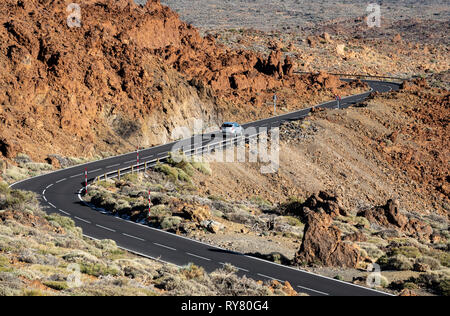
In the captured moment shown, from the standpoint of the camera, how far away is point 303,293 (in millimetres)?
16984

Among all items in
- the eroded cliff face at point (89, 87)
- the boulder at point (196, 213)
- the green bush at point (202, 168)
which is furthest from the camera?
the eroded cliff face at point (89, 87)

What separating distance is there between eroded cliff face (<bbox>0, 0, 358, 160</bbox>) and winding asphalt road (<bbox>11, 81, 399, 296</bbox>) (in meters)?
4.15

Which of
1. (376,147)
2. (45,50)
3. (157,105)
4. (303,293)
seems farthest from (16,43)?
(303,293)

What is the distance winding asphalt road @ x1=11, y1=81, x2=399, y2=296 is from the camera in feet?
60.3

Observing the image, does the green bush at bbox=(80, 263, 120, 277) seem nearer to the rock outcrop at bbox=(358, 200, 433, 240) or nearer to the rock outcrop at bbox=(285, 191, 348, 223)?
the rock outcrop at bbox=(285, 191, 348, 223)

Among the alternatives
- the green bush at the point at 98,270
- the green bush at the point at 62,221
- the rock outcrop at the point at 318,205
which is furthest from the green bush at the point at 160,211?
the green bush at the point at 98,270

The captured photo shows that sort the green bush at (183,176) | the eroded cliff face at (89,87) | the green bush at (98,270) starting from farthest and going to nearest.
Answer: the eroded cliff face at (89,87) < the green bush at (183,176) < the green bush at (98,270)

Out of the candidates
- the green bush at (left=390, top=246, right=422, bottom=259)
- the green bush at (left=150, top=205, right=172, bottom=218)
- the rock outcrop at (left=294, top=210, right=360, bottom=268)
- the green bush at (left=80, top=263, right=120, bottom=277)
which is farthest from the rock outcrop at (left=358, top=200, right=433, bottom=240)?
the green bush at (left=80, top=263, right=120, bottom=277)

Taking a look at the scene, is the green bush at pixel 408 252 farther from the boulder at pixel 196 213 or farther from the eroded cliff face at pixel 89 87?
the eroded cliff face at pixel 89 87

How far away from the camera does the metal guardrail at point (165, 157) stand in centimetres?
3253

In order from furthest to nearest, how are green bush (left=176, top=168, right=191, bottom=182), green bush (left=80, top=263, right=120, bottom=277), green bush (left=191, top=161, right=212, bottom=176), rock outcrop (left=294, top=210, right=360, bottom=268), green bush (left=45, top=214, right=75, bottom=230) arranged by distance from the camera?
green bush (left=191, top=161, right=212, bottom=176), green bush (left=176, top=168, right=191, bottom=182), green bush (left=45, top=214, right=75, bottom=230), rock outcrop (left=294, top=210, right=360, bottom=268), green bush (left=80, top=263, right=120, bottom=277)

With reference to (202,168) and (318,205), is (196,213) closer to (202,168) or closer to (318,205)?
(318,205)

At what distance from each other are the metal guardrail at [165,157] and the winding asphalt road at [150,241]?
2.41ft
